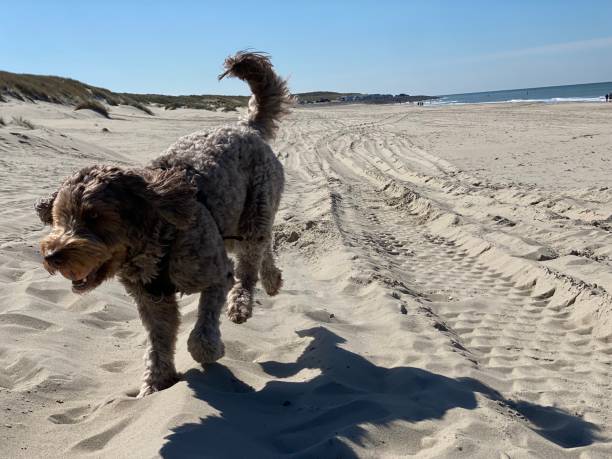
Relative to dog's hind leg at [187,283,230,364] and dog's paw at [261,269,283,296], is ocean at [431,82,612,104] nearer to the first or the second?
dog's paw at [261,269,283,296]

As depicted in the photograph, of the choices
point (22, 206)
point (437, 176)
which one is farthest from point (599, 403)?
point (437, 176)

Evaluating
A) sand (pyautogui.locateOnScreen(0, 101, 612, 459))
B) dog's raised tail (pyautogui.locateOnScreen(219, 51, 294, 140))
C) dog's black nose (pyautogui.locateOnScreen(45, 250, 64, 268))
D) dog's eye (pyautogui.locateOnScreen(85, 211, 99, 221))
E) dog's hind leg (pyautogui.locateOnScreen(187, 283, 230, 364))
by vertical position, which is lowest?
sand (pyautogui.locateOnScreen(0, 101, 612, 459))

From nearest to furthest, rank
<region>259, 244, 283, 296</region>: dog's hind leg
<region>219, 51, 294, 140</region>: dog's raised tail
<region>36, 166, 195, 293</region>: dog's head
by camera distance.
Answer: <region>36, 166, 195, 293</region>: dog's head
<region>259, 244, 283, 296</region>: dog's hind leg
<region>219, 51, 294, 140</region>: dog's raised tail

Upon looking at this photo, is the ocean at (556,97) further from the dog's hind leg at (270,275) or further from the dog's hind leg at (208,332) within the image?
the dog's hind leg at (208,332)

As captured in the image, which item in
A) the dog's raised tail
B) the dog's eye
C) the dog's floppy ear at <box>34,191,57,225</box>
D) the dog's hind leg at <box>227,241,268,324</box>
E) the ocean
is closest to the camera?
the dog's eye

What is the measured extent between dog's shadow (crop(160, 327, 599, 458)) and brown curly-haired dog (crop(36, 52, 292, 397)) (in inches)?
16.7

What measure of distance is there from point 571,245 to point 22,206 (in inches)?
296

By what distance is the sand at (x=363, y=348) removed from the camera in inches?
125

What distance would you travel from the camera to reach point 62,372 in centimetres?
398

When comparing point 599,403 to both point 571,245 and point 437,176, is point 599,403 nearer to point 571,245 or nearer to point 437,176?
point 571,245

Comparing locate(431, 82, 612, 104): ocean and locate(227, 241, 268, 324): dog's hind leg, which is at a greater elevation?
locate(431, 82, 612, 104): ocean

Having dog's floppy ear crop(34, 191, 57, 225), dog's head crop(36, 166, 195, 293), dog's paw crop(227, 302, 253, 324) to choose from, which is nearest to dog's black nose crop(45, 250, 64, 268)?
dog's head crop(36, 166, 195, 293)

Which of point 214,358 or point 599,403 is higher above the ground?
point 214,358

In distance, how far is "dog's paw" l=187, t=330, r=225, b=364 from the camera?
152 inches
